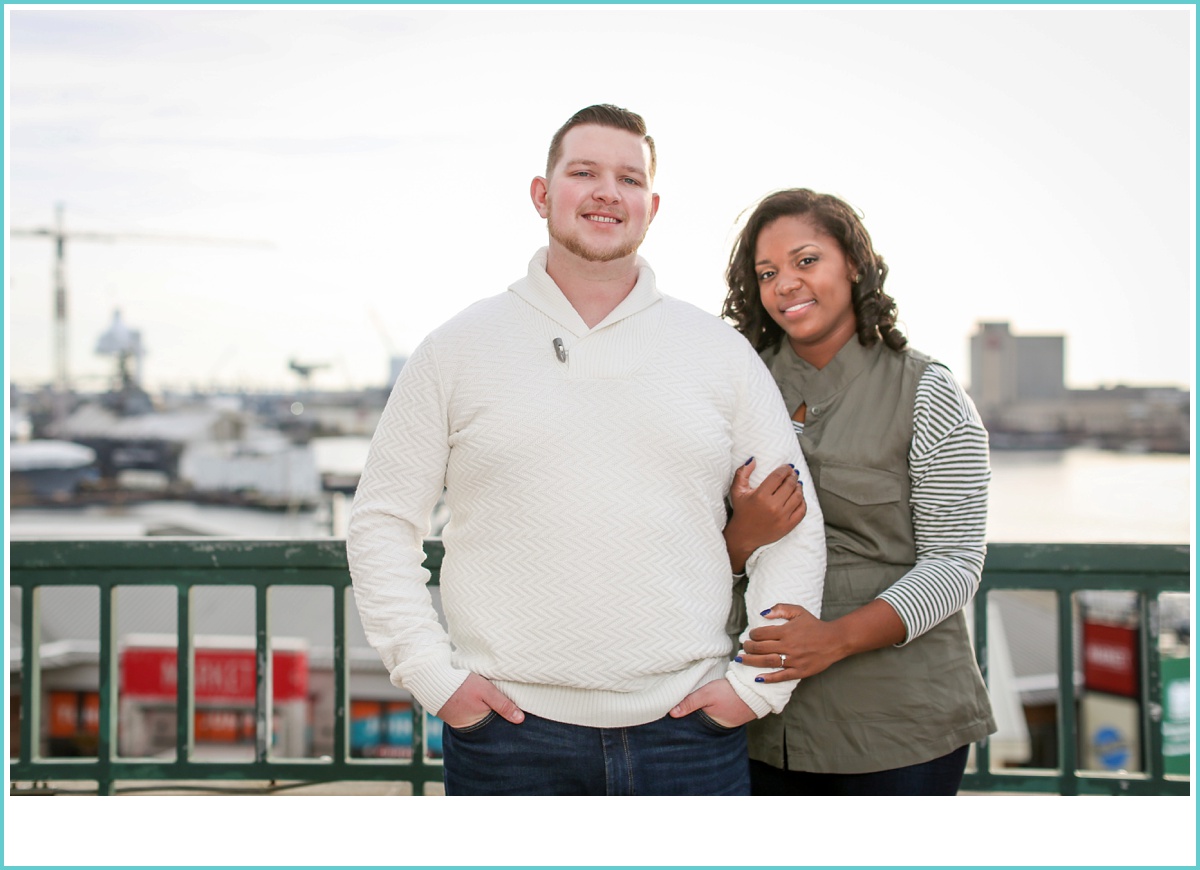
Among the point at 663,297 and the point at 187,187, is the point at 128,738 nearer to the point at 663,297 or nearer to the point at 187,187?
the point at 663,297

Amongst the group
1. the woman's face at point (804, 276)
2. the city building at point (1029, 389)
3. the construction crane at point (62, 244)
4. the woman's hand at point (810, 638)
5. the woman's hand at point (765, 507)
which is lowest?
the woman's hand at point (810, 638)

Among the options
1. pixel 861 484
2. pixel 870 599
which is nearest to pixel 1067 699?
pixel 870 599

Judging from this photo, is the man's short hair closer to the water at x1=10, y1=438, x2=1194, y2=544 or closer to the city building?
the water at x1=10, y1=438, x2=1194, y2=544

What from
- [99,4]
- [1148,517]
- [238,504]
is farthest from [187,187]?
[99,4]

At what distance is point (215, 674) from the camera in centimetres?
2198

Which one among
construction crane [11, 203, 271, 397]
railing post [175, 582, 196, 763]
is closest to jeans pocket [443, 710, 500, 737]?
railing post [175, 582, 196, 763]

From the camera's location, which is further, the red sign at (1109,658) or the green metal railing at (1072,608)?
the red sign at (1109,658)

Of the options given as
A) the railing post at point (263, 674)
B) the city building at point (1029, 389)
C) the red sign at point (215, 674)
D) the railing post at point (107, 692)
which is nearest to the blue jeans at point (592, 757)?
the railing post at point (263, 674)

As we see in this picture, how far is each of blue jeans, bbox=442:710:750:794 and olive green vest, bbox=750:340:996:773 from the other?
8.7 inches

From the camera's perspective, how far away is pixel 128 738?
2372 cm

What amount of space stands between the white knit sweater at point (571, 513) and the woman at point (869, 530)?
0.25 ft

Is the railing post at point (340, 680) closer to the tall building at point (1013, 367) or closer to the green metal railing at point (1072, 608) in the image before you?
the green metal railing at point (1072, 608)

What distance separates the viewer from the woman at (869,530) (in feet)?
5.55

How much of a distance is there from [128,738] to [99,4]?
82.9 ft
